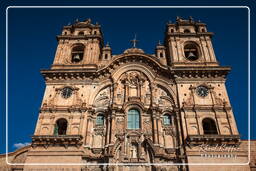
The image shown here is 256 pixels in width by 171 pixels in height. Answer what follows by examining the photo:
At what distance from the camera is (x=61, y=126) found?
70.1ft

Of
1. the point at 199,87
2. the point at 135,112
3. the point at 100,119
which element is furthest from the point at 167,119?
the point at 100,119

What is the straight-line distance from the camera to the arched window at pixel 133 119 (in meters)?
20.3

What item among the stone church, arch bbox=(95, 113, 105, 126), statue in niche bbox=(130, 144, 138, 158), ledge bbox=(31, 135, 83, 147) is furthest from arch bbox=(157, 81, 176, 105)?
ledge bbox=(31, 135, 83, 147)

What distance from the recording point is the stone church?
18203mm

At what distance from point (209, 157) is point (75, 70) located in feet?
46.7

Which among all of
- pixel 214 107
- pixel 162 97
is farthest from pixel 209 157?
pixel 162 97

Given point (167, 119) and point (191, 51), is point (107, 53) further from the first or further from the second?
point (167, 119)

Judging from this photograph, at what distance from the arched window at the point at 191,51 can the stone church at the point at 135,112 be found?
0.35ft

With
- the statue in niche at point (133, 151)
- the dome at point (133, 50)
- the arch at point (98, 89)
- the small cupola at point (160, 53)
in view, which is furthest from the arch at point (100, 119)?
the small cupola at point (160, 53)

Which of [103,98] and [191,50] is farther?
[191,50]

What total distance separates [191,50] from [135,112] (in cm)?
1001

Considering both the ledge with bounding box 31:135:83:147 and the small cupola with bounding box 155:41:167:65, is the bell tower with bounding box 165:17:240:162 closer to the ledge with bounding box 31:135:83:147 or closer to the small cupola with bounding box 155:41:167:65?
the small cupola with bounding box 155:41:167:65

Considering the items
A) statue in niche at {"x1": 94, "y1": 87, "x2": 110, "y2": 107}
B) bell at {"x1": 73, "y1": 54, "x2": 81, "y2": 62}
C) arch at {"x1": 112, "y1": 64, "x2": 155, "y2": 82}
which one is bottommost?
statue in niche at {"x1": 94, "y1": 87, "x2": 110, "y2": 107}

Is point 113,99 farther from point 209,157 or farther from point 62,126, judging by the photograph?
point 209,157
